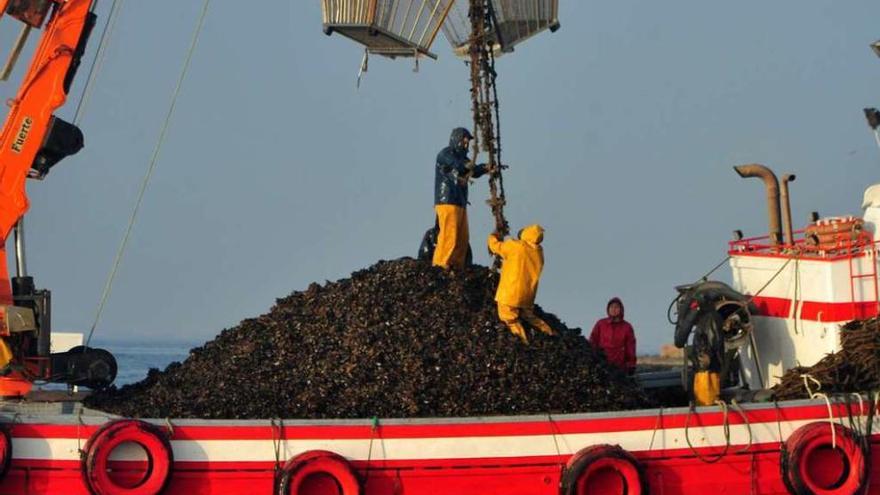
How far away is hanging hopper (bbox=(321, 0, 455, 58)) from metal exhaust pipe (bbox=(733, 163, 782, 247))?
3782mm

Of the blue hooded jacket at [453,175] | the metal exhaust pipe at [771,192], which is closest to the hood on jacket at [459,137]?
the blue hooded jacket at [453,175]

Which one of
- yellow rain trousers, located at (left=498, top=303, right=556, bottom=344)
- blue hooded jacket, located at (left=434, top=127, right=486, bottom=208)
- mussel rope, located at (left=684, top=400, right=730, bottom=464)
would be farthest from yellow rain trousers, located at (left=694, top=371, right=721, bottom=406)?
blue hooded jacket, located at (left=434, top=127, right=486, bottom=208)

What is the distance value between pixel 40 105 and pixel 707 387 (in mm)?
7467

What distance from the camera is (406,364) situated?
1327 cm

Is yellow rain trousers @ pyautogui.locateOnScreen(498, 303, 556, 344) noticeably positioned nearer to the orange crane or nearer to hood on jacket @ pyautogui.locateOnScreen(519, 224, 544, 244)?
hood on jacket @ pyautogui.locateOnScreen(519, 224, 544, 244)

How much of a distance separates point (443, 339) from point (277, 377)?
1620mm

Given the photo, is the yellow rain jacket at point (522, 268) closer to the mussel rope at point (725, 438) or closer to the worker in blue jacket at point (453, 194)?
the worker in blue jacket at point (453, 194)

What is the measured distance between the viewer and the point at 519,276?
1368 centimetres

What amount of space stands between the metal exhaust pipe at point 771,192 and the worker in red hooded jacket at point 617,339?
189 centimetres

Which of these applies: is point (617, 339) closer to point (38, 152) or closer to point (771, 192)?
point (771, 192)

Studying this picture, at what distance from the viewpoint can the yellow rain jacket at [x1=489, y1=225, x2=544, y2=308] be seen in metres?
13.7

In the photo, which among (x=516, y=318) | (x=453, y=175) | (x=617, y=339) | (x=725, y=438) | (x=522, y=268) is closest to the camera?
(x=725, y=438)

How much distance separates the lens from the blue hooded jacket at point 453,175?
14664 millimetres

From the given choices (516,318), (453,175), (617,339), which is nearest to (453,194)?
(453,175)
